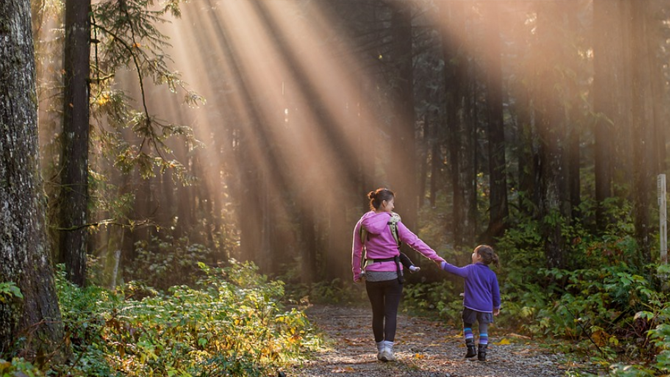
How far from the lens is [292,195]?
29578mm

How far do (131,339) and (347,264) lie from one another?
63.2 ft

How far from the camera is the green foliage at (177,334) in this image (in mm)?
6883

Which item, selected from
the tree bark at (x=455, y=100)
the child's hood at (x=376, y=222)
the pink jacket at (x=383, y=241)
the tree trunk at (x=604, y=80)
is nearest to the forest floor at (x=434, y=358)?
the pink jacket at (x=383, y=241)

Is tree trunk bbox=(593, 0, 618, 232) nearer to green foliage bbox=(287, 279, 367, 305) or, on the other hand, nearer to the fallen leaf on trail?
green foliage bbox=(287, 279, 367, 305)

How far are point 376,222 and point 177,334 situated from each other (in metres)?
2.77

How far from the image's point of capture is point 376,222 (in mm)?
9023

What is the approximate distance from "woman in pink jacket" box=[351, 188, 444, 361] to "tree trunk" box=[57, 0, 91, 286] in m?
5.36

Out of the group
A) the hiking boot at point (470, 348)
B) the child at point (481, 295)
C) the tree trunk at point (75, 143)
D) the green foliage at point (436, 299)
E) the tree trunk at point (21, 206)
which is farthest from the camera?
the green foliage at point (436, 299)

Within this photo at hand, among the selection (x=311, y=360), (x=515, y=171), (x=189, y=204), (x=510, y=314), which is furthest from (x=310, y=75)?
(x=311, y=360)

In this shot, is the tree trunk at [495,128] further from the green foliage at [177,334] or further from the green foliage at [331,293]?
the green foliage at [177,334]

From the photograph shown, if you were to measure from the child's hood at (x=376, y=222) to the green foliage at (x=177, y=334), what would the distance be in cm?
173

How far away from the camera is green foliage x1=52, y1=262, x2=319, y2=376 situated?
22.6 ft

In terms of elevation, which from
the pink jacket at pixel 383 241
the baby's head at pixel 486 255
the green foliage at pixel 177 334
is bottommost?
the green foliage at pixel 177 334

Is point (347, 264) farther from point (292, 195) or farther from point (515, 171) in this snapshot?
point (515, 171)
